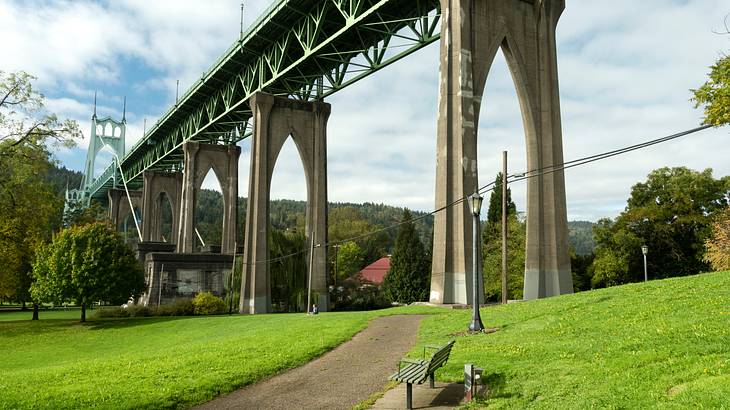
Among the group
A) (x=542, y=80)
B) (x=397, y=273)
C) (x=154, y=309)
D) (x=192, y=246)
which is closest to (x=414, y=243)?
(x=397, y=273)

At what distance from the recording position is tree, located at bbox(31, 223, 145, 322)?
132 ft

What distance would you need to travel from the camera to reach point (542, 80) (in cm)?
3088

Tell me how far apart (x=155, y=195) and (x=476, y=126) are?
70833mm

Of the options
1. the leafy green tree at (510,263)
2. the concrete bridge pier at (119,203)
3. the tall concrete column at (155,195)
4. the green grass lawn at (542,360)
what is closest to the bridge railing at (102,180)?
the concrete bridge pier at (119,203)

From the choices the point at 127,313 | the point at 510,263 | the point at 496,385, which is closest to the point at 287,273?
the point at 127,313

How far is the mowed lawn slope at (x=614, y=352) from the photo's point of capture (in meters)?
7.66

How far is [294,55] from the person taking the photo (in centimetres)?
4788

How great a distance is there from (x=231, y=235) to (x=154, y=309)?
17.4 metres

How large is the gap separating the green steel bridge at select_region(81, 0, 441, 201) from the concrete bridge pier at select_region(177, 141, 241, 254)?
63.1 inches

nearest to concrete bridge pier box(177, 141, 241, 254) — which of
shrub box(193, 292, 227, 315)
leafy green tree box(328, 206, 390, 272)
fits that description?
shrub box(193, 292, 227, 315)

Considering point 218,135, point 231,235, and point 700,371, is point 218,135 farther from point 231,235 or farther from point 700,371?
point 700,371

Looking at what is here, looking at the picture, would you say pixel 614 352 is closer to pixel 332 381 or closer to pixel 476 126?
pixel 332 381

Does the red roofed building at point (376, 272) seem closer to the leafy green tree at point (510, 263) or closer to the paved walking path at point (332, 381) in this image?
the leafy green tree at point (510, 263)

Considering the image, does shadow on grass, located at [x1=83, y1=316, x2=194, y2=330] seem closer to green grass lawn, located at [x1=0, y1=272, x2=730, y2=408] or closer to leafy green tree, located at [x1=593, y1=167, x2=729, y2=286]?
green grass lawn, located at [x1=0, y1=272, x2=730, y2=408]
